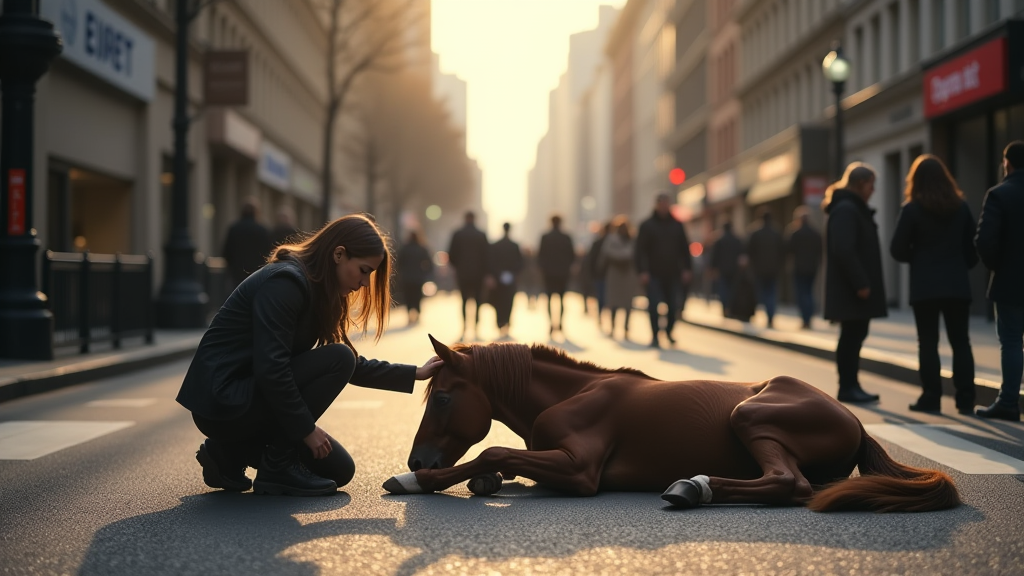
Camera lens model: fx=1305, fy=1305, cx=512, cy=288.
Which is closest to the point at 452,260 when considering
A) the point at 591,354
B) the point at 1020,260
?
the point at 591,354

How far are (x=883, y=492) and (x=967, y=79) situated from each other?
19670mm

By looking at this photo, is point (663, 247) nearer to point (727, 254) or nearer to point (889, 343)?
point (889, 343)

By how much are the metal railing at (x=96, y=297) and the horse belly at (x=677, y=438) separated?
926cm

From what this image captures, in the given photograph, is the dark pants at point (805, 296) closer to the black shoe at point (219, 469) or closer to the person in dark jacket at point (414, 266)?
the person in dark jacket at point (414, 266)

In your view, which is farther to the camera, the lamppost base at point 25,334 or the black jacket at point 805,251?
the black jacket at point 805,251

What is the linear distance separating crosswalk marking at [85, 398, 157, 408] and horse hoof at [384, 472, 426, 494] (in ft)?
17.7

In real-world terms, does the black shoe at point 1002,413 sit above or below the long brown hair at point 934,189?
Answer: below

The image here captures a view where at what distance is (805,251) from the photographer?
2139 cm

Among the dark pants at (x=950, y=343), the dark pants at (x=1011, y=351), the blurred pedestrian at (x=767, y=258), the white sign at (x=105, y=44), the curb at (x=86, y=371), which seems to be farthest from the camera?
the blurred pedestrian at (x=767, y=258)

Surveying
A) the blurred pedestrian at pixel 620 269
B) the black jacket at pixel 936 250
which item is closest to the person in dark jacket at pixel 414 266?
the blurred pedestrian at pixel 620 269

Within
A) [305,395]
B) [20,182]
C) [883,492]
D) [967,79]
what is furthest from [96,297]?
[967,79]

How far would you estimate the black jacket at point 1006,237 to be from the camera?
963 cm

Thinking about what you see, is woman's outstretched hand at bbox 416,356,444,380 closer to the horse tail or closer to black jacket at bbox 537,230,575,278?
the horse tail

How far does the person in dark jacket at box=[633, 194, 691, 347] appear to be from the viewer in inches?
701
